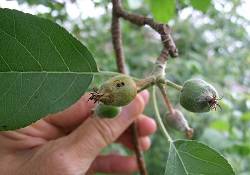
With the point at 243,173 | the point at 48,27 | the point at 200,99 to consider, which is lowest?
the point at 243,173

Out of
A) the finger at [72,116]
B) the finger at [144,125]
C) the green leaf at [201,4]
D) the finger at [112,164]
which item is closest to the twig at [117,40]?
the green leaf at [201,4]

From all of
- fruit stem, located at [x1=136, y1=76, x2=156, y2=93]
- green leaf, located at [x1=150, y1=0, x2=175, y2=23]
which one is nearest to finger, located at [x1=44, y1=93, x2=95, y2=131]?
green leaf, located at [x1=150, y1=0, x2=175, y2=23]

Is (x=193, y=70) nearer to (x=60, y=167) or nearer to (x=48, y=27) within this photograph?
(x=60, y=167)

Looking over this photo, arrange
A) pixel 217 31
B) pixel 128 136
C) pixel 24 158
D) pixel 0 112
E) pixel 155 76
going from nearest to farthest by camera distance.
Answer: pixel 0 112
pixel 155 76
pixel 24 158
pixel 128 136
pixel 217 31

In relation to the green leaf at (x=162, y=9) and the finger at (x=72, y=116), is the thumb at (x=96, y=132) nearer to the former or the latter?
the finger at (x=72, y=116)

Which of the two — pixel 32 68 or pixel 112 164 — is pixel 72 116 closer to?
pixel 112 164

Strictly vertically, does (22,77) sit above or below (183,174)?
above

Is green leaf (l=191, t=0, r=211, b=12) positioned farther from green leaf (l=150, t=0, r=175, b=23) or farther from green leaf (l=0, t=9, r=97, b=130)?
green leaf (l=0, t=9, r=97, b=130)

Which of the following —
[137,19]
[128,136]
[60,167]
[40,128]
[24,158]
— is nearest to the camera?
[137,19]

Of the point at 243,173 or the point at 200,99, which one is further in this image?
the point at 243,173

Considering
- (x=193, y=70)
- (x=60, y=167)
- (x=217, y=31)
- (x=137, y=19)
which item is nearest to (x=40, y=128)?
(x=60, y=167)
